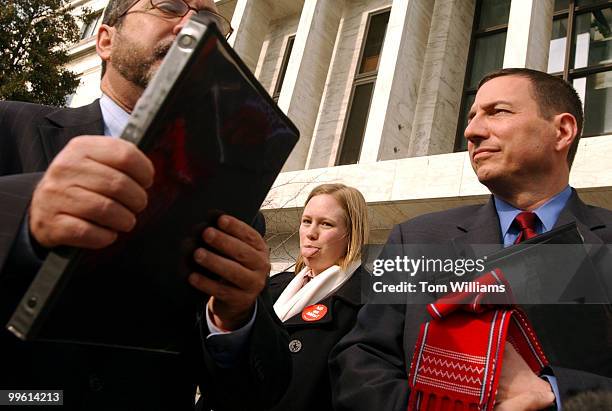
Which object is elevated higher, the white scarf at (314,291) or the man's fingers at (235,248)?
the white scarf at (314,291)

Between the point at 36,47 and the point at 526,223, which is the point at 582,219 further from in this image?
the point at 36,47

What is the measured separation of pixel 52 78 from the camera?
1330 cm

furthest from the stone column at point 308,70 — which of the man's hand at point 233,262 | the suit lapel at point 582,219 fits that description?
the man's hand at point 233,262

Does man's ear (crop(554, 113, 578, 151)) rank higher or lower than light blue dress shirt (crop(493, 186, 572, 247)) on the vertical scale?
higher

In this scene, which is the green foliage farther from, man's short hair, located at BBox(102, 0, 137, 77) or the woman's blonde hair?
man's short hair, located at BBox(102, 0, 137, 77)

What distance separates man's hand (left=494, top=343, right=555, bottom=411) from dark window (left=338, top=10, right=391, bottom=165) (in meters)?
11.8

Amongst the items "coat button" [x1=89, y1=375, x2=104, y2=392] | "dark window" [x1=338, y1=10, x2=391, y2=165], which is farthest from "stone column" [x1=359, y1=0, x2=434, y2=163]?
"coat button" [x1=89, y1=375, x2=104, y2=392]

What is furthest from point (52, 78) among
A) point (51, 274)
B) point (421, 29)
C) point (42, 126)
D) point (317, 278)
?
point (51, 274)

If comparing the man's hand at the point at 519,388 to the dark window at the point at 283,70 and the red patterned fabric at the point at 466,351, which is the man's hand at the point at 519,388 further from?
the dark window at the point at 283,70

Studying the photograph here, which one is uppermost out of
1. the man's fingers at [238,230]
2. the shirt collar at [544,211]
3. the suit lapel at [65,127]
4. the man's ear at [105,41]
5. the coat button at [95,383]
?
the man's ear at [105,41]

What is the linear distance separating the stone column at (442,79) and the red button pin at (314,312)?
912cm

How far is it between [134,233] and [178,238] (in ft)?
0.40

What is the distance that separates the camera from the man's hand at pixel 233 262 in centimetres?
132

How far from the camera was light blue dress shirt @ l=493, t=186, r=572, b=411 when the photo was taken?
2.27m
